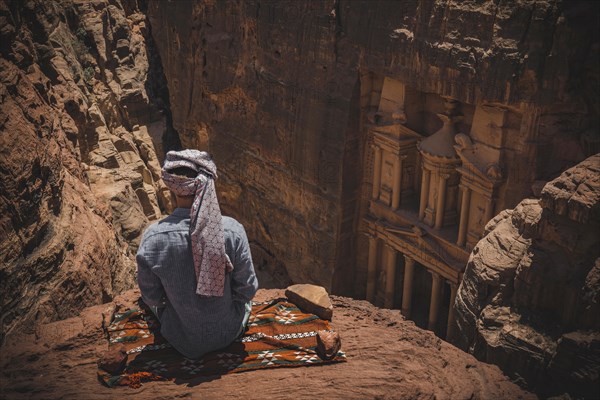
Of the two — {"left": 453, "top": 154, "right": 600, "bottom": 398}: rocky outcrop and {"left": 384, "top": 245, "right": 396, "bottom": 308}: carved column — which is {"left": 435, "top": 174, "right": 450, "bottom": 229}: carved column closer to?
{"left": 384, "top": 245, "right": 396, "bottom": 308}: carved column

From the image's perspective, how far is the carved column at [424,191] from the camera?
13840 millimetres

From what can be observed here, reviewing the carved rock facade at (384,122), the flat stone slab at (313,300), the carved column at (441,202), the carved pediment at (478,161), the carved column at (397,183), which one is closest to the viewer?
the flat stone slab at (313,300)

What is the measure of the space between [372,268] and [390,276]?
1.88 feet

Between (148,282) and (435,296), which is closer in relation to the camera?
(148,282)

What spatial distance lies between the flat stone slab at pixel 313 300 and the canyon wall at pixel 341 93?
634 cm

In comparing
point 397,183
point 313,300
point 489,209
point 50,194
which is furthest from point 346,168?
point 313,300

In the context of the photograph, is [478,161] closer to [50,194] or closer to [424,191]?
[424,191]

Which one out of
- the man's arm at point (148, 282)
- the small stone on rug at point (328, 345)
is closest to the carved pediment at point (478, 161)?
the small stone on rug at point (328, 345)

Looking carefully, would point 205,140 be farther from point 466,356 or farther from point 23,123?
point 466,356

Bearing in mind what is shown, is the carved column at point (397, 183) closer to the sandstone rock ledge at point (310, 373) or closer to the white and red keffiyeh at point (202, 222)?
the sandstone rock ledge at point (310, 373)

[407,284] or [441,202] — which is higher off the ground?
[441,202]

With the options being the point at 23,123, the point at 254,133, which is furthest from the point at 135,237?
the point at 254,133

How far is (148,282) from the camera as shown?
5.79m

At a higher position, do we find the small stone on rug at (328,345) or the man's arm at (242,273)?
the man's arm at (242,273)
